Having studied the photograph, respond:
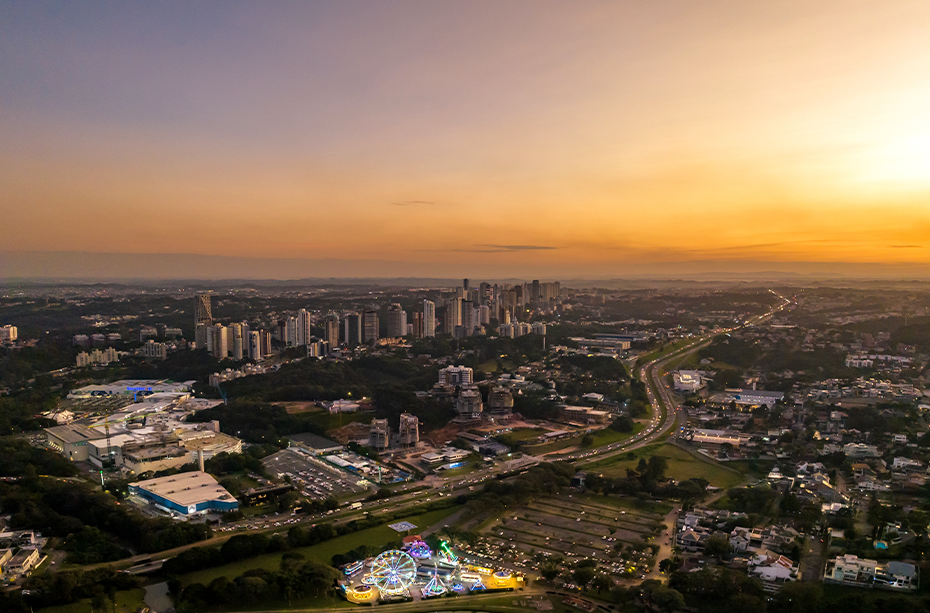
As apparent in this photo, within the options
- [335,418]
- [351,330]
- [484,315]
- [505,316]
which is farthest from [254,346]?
[505,316]

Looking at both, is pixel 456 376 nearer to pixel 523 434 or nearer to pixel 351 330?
pixel 523 434

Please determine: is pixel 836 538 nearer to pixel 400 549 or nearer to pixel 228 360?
pixel 400 549

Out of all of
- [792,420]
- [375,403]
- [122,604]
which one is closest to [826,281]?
[792,420]

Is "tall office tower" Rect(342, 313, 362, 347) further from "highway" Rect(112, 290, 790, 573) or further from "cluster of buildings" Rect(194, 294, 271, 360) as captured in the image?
"highway" Rect(112, 290, 790, 573)

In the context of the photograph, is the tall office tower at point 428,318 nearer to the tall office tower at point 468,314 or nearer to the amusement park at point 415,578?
the tall office tower at point 468,314

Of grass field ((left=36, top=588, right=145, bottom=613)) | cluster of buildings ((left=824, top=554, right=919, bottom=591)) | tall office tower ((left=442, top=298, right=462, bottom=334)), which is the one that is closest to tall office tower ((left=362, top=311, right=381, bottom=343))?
tall office tower ((left=442, top=298, right=462, bottom=334))
